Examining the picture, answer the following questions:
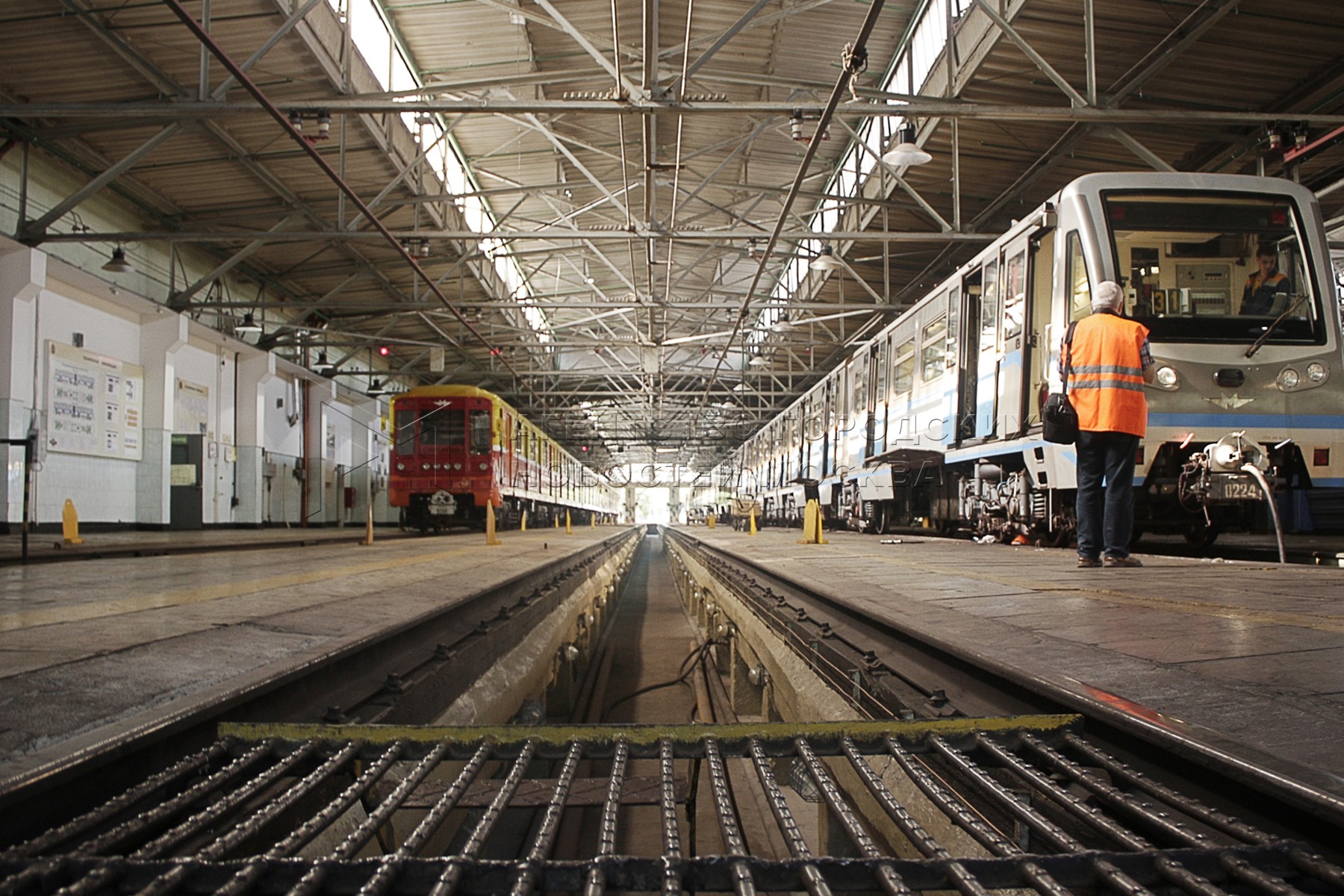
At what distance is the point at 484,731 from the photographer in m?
1.96

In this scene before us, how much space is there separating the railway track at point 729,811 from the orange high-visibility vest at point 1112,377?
9.53ft

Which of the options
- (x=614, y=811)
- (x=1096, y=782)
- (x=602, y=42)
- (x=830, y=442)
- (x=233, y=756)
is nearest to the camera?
(x=614, y=811)

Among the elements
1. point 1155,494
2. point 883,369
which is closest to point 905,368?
point 883,369

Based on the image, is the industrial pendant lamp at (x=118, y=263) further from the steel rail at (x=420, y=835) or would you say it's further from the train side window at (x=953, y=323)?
the steel rail at (x=420, y=835)

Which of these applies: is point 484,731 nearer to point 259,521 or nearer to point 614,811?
point 614,811

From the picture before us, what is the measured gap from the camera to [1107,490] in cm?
525

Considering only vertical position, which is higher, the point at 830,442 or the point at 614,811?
the point at 830,442

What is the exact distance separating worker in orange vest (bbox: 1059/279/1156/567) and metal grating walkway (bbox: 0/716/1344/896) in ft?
11.5

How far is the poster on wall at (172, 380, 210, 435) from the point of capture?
633 inches

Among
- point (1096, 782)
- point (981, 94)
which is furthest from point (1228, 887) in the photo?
point (981, 94)

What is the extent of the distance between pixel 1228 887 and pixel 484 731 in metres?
1.41

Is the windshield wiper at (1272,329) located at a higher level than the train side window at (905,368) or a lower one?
lower

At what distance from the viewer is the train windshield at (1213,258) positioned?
6328 millimetres

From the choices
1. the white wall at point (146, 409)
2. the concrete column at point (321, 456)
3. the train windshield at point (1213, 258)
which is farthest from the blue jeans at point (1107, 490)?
the concrete column at point (321, 456)
